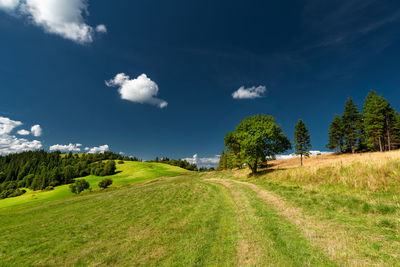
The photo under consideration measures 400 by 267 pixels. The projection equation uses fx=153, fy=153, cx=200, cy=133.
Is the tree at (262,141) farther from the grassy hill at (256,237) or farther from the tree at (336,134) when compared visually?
the tree at (336,134)

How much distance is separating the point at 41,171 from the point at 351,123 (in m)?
207

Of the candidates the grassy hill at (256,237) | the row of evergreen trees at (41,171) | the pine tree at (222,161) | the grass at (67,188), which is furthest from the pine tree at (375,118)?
the row of evergreen trees at (41,171)

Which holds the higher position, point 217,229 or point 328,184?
point 328,184

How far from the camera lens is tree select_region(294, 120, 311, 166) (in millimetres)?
50203

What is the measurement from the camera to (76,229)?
1120 cm

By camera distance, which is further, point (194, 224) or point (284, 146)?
point (284, 146)

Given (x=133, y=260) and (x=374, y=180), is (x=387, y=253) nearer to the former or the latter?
A: (x=133, y=260)

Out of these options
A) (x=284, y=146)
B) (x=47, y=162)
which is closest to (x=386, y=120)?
(x=284, y=146)

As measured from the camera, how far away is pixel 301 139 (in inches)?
2015

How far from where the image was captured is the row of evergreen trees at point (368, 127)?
44062 mm

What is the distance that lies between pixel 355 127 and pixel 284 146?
128 feet

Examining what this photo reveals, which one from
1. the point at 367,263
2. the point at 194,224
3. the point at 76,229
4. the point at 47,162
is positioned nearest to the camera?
the point at 367,263

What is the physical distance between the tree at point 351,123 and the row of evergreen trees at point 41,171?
425ft

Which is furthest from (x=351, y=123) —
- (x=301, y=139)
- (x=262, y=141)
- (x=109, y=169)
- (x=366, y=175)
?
(x=109, y=169)
